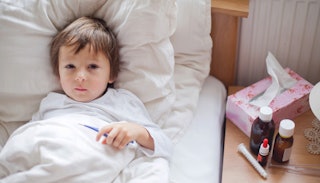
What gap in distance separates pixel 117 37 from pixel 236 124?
411mm

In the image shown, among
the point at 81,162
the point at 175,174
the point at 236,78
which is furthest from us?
the point at 236,78

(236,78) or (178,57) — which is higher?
(178,57)

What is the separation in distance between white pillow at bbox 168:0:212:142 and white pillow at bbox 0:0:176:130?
0.07 meters

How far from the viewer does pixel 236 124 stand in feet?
4.09

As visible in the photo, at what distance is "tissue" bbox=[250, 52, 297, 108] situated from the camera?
3.97 ft

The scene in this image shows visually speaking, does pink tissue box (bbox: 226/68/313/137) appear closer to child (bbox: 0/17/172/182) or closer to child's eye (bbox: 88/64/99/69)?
child (bbox: 0/17/172/182)

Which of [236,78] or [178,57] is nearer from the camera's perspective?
[178,57]

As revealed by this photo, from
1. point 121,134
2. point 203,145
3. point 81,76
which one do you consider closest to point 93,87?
point 81,76

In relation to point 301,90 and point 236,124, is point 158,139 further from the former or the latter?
point 301,90

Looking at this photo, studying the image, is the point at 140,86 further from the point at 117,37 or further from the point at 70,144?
the point at 70,144

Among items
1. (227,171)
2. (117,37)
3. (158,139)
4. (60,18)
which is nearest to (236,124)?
(227,171)

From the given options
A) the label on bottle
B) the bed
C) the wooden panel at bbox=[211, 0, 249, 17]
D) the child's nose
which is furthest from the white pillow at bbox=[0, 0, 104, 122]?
the label on bottle

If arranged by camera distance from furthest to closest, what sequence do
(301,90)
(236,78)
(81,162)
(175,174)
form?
(236,78) < (301,90) < (175,174) < (81,162)

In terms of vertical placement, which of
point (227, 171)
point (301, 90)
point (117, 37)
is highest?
point (117, 37)
